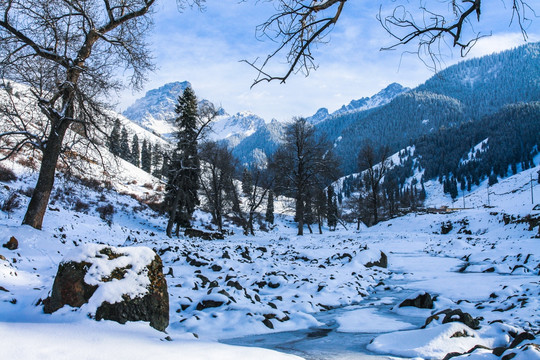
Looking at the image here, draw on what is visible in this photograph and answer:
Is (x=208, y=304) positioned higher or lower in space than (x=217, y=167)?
lower

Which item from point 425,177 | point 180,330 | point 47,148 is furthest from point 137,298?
point 425,177

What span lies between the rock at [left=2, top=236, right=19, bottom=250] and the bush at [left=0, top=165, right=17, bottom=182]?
15.6m

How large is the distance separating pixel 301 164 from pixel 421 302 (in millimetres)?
19177

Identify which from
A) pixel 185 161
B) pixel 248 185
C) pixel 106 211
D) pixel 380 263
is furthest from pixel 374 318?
pixel 248 185

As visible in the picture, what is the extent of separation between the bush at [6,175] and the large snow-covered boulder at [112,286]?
20.8 m

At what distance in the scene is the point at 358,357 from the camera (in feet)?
12.4

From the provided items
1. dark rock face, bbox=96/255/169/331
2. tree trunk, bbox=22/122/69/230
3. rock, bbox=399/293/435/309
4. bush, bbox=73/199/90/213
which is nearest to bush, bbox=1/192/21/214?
tree trunk, bbox=22/122/69/230

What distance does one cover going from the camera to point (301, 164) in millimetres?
25125

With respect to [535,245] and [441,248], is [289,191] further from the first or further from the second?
[535,245]

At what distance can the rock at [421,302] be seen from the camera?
246 inches

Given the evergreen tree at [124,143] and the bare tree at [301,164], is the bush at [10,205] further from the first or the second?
the bare tree at [301,164]

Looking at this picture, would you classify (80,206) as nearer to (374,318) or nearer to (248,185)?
(248,185)

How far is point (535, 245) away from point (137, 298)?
13.2m

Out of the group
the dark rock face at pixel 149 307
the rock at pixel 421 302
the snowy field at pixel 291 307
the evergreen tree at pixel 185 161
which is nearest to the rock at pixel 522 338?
the snowy field at pixel 291 307
